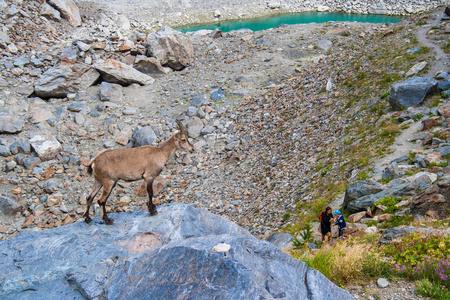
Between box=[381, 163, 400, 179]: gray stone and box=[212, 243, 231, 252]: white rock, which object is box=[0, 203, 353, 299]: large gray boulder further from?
box=[381, 163, 400, 179]: gray stone

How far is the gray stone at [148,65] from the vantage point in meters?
26.7

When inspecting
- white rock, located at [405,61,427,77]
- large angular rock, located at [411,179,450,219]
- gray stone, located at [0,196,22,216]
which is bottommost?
gray stone, located at [0,196,22,216]

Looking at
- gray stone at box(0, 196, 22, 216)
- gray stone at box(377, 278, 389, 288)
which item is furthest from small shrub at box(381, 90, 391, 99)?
gray stone at box(0, 196, 22, 216)

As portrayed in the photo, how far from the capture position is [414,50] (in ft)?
63.9

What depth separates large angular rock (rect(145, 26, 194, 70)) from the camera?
90.4ft

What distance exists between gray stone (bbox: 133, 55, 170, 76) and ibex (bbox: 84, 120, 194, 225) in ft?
58.9

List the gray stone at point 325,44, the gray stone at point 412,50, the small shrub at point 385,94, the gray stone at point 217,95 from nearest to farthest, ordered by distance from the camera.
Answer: the small shrub at point 385,94 → the gray stone at point 412,50 → the gray stone at point 217,95 → the gray stone at point 325,44

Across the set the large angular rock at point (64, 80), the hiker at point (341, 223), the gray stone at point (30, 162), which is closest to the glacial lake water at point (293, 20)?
the large angular rock at point (64, 80)

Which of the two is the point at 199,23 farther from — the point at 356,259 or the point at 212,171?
the point at 356,259

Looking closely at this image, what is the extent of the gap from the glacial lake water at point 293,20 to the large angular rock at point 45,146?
4058 centimetres

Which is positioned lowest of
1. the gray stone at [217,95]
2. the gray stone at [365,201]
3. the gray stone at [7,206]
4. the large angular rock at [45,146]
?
the gray stone at [7,206]

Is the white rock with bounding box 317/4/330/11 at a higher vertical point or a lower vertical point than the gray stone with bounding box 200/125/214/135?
higher

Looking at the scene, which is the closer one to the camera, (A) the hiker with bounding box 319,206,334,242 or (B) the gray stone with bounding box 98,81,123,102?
(A) the hiker with bounding box 319,206,334,242

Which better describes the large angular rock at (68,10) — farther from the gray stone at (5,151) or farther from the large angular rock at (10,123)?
the gray stone at (5,151)
